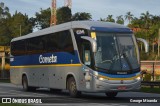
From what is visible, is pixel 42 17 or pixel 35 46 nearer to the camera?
pixel 35 46

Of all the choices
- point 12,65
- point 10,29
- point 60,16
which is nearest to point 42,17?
point 60,16

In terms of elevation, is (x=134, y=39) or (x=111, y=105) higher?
(x=134, y=39)

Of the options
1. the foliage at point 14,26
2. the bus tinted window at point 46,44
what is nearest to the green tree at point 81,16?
the foliage at point 14,26

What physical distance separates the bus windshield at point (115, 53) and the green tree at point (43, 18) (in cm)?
10529

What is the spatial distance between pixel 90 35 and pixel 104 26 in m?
1.01

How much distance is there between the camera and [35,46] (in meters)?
27.8

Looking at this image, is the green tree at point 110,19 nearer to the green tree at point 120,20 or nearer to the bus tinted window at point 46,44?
the green tree at point 120,20

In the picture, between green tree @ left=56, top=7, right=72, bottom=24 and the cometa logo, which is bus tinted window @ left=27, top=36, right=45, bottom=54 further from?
green tree @ left=56, top=7, right=72, bottom=24

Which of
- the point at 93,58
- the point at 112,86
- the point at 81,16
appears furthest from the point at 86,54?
the point at 81,16

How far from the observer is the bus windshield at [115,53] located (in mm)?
20312

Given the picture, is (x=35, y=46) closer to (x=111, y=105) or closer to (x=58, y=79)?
(x=58, y=79)

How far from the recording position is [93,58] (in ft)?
66.9

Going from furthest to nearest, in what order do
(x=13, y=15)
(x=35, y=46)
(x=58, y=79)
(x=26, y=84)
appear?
(x=13, y=15), (x=26, y=84), (x=35, y=46), (x=58, y=79)

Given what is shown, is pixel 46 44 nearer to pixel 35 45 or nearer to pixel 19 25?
pixel 35 45
